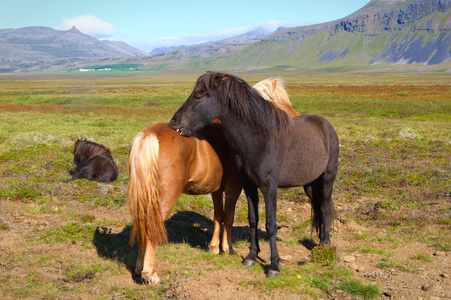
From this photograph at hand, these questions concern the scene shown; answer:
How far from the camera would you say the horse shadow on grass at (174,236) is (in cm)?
582

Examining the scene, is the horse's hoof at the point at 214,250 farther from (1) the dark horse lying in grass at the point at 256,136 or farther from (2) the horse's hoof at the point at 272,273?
(2) the horse's hoof at the point at 272,273

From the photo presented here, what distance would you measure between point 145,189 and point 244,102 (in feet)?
5.94

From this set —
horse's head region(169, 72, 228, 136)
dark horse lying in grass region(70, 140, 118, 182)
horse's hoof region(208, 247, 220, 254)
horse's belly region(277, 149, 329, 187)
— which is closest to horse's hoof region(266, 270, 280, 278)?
horse's hoof region(208, 247, 220, 254)

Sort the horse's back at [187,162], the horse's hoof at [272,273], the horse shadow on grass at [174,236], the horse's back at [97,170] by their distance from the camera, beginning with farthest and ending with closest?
the horse's back at [97,170] → the horse shadow on grass at [174,236] → the horse's hoof at [272,273] → the horse's back at [187,162]

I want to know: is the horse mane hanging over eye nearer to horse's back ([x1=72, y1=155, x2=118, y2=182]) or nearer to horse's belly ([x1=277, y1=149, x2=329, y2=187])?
horse's belly ([x1=277, y1=149, x2=329, y2=187])

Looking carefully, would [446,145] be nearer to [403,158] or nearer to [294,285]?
[403,158]

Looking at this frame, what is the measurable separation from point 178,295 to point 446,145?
→ 50.8 ft

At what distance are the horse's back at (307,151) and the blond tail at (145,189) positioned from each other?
195 centimetres

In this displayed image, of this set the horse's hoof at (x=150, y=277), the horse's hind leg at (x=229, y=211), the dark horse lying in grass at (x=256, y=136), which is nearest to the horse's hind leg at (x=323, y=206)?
the dark horse lying in grass at (x=256, y=136)

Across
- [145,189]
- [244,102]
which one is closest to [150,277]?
[145,189]

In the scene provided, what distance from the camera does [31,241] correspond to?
6.20 metres

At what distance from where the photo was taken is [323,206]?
6676 millimetres

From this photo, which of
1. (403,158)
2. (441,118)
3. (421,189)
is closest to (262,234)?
(421,189)

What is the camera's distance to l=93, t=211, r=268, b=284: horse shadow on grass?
5820 millimetres
